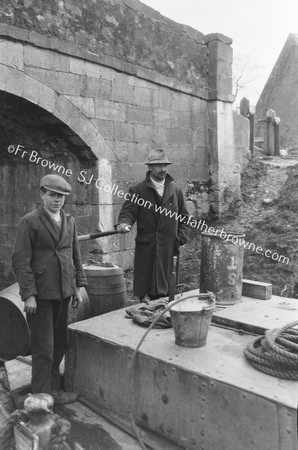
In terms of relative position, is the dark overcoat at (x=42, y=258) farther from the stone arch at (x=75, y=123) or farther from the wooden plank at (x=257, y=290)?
the stone arch at (x=75, y=123)

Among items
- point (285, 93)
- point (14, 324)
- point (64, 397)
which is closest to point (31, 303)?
point (64, 397)

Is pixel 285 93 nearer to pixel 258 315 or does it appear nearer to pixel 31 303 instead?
pixel 258 315

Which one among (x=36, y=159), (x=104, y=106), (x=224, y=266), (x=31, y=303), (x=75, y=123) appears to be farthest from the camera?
(x=36, y=159)

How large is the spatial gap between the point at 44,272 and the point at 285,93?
21.9 meters

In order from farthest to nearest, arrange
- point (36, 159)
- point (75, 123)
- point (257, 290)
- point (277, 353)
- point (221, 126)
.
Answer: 1. point (221, 126)
2. point (36, 159)
3. point (75, 123)
4. point (257, 290)
5. point (277, 353)

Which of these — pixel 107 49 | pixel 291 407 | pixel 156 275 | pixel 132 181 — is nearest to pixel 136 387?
pixel 291 407

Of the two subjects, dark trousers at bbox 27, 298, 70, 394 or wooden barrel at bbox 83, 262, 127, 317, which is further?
wooden barrel at bbox 83, 262, 127, 317

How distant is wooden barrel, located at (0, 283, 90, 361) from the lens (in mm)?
4707

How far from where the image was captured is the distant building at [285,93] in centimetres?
2203

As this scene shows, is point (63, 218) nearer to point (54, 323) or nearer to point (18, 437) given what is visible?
point (54, 323)

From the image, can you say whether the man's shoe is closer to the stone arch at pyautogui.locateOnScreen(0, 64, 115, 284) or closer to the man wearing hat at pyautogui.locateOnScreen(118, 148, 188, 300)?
the man wearing hat at pyautogui.locateOnScreen(118, 148, 188, 300)

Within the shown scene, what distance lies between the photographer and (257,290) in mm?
4512

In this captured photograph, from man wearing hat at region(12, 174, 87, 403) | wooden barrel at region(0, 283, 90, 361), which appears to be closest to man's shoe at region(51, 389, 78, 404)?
man wearing hat at region(12, 174, 87, 403)

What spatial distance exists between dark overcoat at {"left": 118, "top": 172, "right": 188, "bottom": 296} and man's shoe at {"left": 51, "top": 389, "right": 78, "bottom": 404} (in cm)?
175
